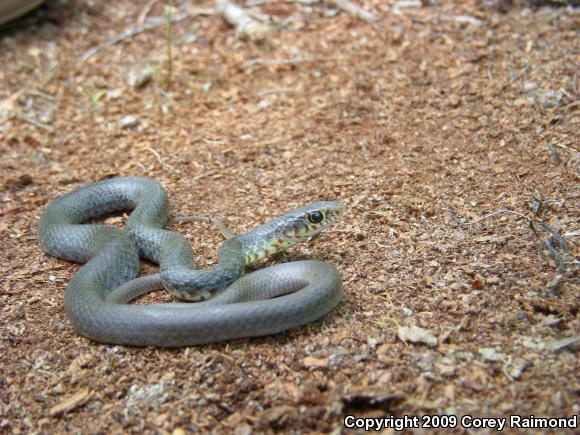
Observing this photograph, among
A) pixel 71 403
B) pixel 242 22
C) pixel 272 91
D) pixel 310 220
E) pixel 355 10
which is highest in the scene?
pixel 355 10

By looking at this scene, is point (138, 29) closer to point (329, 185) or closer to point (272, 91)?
point (272, 91)

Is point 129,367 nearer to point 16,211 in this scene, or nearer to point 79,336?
point 79,336

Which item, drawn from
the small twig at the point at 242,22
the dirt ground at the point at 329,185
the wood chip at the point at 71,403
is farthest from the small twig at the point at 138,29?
the wood chip at the point at 71,403

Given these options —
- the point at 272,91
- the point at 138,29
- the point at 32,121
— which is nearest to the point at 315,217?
the point at 272,91

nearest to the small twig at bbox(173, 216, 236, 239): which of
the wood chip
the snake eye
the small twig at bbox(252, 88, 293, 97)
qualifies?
the snake eye

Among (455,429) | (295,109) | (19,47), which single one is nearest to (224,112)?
(295,109)

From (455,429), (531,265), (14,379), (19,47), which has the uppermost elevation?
(19,47)
